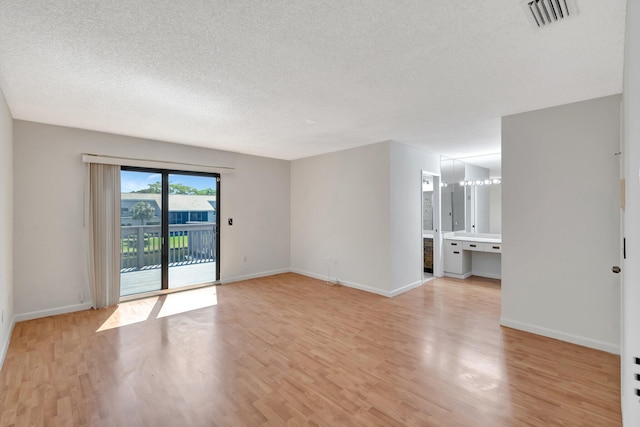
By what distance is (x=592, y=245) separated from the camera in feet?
9.53

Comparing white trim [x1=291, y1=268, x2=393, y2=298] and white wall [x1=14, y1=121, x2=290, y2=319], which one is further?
white trim [x1=291, y1=268, x2=393, y2=298]

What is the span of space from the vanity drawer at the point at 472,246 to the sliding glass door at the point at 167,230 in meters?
4.92

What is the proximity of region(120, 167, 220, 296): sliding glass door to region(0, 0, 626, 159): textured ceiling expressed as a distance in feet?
4.30

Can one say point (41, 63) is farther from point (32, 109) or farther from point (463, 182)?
point (463, 182)

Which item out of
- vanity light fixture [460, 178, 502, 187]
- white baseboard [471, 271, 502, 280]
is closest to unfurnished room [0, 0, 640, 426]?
white baseboard [471, 271, 502, 280]

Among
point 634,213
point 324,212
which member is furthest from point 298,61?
point 324,212

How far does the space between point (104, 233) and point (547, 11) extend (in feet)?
17.4

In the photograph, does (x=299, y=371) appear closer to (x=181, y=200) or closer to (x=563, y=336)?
Result: (x=563, y=336)

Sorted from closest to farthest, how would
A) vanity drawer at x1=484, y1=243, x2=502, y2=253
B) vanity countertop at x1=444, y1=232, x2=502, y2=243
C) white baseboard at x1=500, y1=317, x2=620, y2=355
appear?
white baseboard at x1=500, y1=317, x2=620, y2=355
vanity drawer at x1=484, y1=243, x2=502, y2=253
vanity countertop at x1=444, y1=232, x2=502, y2=243

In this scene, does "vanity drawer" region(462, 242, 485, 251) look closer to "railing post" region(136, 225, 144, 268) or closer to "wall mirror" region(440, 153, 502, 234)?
"wall mirror" region(440, 153, 502, 234)

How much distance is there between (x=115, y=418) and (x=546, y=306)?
410 cm

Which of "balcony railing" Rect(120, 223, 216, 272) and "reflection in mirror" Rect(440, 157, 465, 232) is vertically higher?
"reflection in mirror" Rect(440, 157, 465, 232)

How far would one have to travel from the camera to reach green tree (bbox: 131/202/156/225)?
15.2ft

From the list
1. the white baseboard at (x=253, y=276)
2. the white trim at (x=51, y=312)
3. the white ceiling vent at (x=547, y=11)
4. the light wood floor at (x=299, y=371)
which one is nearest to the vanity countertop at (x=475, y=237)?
the light wood floor at (x=299, y=371)
